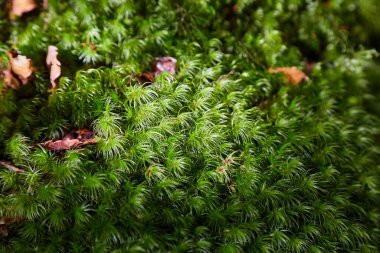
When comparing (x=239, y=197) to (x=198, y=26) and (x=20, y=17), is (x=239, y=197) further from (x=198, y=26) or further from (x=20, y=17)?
(x=20, y=17)

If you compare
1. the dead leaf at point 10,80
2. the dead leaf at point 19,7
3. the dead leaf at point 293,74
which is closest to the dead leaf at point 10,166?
the dead leaf at point 10,80

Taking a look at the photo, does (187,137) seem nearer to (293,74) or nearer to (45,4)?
(293,74)

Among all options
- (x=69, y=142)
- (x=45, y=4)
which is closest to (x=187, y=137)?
(x=69, y=142)

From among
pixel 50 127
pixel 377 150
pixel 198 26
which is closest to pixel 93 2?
pixel 198 26

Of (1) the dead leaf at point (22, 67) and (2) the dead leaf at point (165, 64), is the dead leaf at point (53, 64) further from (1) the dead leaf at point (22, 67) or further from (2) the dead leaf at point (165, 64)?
(2) the dead leaf at point (165, 64)

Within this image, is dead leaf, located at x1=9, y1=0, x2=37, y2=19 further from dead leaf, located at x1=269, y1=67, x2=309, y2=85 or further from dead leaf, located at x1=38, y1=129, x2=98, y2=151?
dead leaf, located at x1=269, y1=67, x2=309, y2=85
